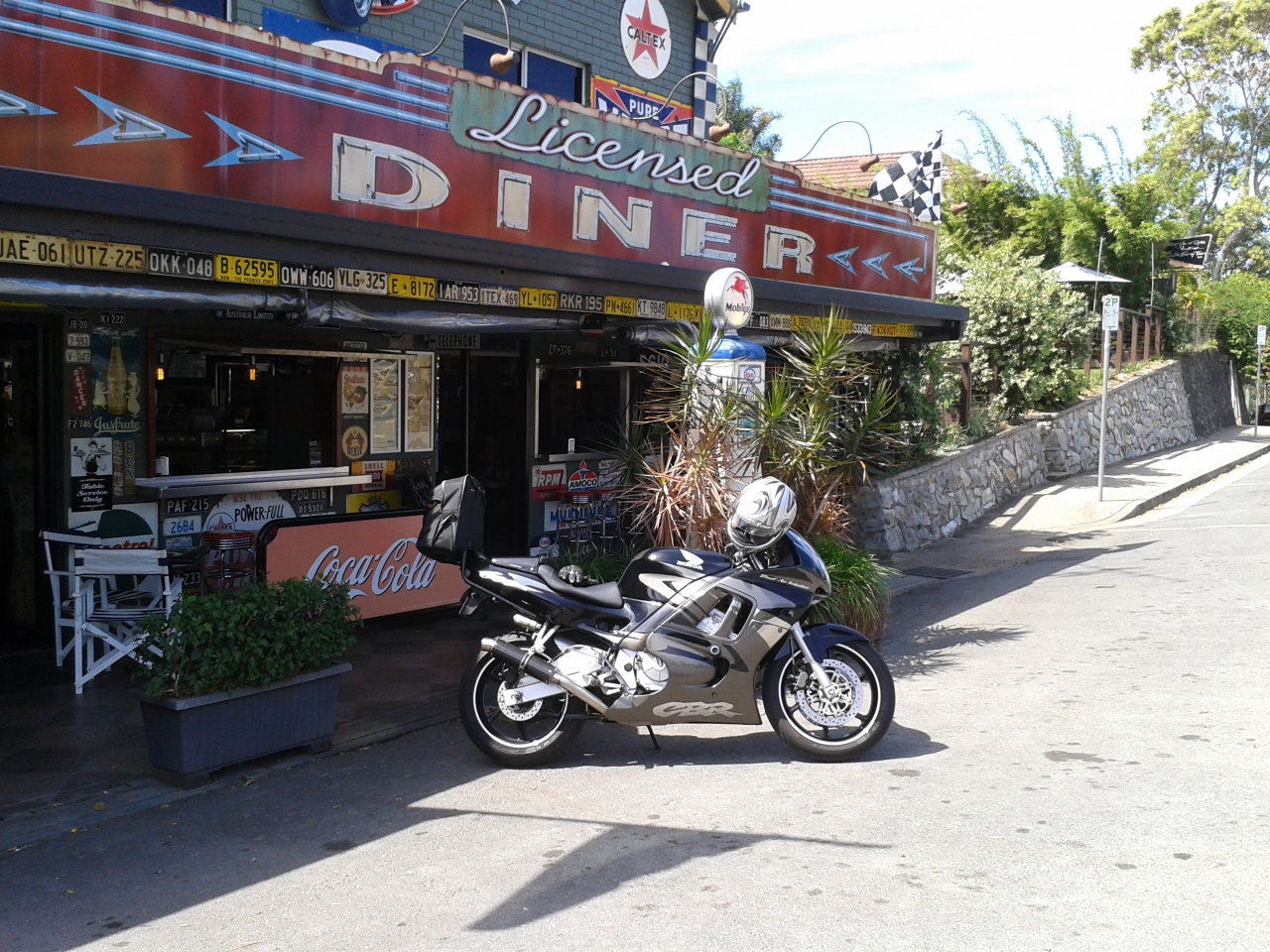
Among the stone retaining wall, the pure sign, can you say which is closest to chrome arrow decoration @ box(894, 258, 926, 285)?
the stone retaining wall

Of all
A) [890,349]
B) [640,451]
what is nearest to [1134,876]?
[640,451]

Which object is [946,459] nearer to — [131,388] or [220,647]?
[131,388]

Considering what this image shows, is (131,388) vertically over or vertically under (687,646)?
over

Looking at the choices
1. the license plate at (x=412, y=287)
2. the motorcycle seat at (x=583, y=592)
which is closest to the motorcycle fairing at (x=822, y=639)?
the motorcycle seat at (x=583, y=592)

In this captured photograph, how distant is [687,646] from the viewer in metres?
6.06

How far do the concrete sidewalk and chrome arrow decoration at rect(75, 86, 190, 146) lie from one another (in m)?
8.09

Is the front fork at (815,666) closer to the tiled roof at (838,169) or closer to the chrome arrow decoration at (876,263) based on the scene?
the chrome arrow decoration at (876,263)

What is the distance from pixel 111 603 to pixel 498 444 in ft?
14.6

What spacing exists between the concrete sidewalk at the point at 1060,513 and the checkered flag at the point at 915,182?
4108mm

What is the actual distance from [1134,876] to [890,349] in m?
10.2

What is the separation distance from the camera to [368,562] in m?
9.04

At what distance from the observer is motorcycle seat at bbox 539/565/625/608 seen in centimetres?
603

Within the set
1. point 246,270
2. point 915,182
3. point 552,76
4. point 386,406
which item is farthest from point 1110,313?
point 246,270

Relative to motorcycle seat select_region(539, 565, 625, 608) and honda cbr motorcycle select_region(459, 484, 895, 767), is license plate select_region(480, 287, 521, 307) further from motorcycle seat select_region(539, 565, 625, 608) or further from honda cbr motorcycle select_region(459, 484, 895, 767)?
motorcycle seat select_region(539, 565, 625, 608)
